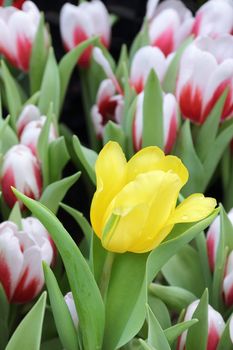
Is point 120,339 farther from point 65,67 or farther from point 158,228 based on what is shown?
point 65,67

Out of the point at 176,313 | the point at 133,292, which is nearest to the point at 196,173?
the point at 176,313

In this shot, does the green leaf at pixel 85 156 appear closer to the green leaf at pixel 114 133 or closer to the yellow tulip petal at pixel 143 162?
the green leaf at pixel 114 133

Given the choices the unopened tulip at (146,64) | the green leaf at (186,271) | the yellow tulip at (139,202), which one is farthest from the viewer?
the unopened tulip at (146,64)

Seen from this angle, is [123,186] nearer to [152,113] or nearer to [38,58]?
[152,113]

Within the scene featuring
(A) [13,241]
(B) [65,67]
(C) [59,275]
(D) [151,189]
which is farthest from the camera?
(B) [65,67]

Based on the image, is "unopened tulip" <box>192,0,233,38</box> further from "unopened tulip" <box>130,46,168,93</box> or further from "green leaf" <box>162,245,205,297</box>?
"green leaf" <box>162,245,205,297</box>

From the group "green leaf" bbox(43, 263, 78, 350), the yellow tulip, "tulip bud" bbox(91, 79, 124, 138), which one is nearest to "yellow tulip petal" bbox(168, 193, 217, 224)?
the yellow tulip

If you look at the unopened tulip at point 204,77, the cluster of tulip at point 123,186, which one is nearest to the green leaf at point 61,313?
the cluster of tulip at point 123,186
